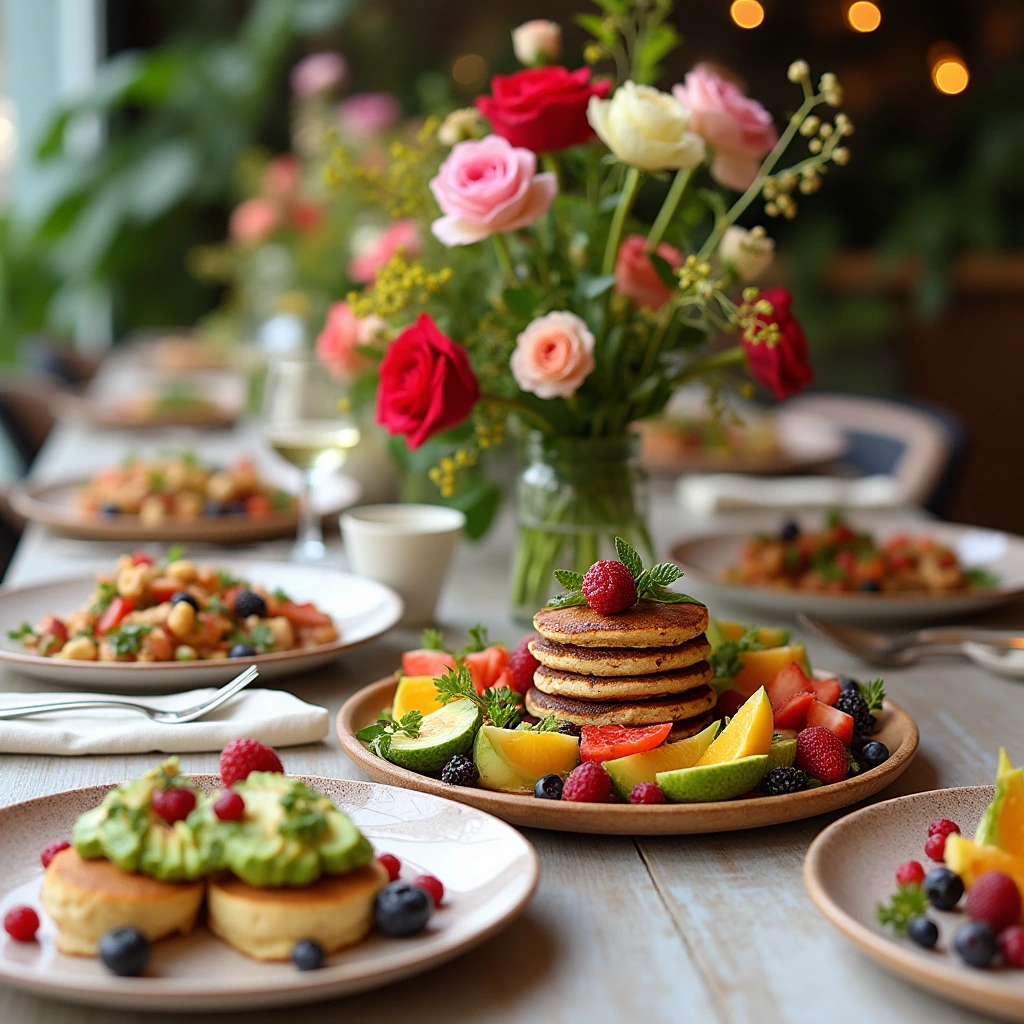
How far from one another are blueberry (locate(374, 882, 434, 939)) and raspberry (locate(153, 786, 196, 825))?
0.15 metres

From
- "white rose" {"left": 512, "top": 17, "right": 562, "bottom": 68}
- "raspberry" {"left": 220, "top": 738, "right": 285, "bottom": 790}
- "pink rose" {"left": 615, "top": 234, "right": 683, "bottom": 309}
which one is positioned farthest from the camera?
"white rose" {"left": 512, "top": 17, "right": 562, "bottom": 68}

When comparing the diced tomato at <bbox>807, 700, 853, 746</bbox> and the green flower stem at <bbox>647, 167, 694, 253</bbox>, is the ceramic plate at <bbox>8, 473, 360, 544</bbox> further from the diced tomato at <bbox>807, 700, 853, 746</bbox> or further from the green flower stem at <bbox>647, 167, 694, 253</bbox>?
the diced tomato at <bbox>807, 700, 853, 746</bbox>

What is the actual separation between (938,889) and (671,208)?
107cm

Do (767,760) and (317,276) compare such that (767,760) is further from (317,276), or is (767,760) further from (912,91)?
(912,91)

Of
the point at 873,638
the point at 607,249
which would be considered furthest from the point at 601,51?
the point at 873,638

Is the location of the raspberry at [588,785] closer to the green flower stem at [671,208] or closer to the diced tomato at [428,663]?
the diced tomato at [428,663]

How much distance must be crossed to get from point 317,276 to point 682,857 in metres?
3.57

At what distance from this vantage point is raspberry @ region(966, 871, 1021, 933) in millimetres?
901

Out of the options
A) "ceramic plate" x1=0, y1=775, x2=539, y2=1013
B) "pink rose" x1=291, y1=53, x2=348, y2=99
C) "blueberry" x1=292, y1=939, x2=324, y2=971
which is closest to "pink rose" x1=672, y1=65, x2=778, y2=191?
"ceramic plate" x1=0, y1=775, x2=539, y2=1013

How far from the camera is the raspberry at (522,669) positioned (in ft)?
4.41

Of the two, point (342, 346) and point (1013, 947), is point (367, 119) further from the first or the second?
point (1013, 947)

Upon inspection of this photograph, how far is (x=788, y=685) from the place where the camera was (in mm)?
1367

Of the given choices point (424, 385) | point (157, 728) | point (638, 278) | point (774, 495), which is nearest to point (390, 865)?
point (157, 728)

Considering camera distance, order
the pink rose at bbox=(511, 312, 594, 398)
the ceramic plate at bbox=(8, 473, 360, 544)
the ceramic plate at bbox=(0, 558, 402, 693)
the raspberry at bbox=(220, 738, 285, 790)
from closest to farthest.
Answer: the raspberry at bbox=(220, 738, 285, 790)
the ceramic plate at bbox=(0, 558, 402, 693)
the pink rose at bbox=(511, 312, 594, 398)
the ceramic plate at bbox=(8, 473, 360, 544)
